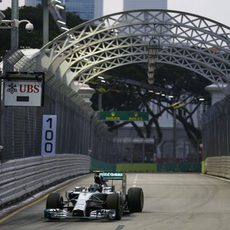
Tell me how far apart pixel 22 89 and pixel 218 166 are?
81.2 ft

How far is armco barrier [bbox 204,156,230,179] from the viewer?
36.5m

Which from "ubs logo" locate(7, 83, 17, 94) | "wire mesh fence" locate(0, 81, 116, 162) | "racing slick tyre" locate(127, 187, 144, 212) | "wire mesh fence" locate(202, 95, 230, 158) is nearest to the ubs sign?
"ubs logo" locate(7, 83, 17, 94)

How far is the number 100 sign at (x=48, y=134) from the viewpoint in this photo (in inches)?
982

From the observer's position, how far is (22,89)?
18.4 m

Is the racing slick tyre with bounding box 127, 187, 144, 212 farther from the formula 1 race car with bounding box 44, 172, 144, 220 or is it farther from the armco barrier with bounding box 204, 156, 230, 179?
the armco barrier with bounding box 204, 156, 230, 179

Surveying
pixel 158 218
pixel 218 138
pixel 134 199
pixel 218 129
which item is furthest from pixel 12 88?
pixel 218 138

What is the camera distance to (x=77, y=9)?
65812mm

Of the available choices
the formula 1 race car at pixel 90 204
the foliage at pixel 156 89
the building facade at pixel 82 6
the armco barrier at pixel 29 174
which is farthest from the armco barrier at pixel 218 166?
the foliage at pixel 156 89

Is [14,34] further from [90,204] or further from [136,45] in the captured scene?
[136,45]

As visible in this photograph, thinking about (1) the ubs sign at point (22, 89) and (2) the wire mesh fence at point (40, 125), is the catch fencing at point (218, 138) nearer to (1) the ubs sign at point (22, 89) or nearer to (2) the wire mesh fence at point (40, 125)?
(2) the wire mesh fence at point (40, 125)

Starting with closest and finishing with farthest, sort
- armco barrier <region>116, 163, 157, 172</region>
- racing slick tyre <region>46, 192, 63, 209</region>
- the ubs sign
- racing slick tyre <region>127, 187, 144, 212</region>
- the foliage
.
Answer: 1. racing slick tyre <region>46, 192, 63, 209</region>
2. racing slick tyre <region>127, 187, 144, 212</region>
3. the ubs sign
4. armco barrier <region>116, 163, 157, 172</region>
5. the foliage

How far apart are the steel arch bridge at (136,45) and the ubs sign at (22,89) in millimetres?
30902

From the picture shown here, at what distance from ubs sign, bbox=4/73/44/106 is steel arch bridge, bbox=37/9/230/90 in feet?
101

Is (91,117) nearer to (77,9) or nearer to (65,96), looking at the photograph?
(65,96)
